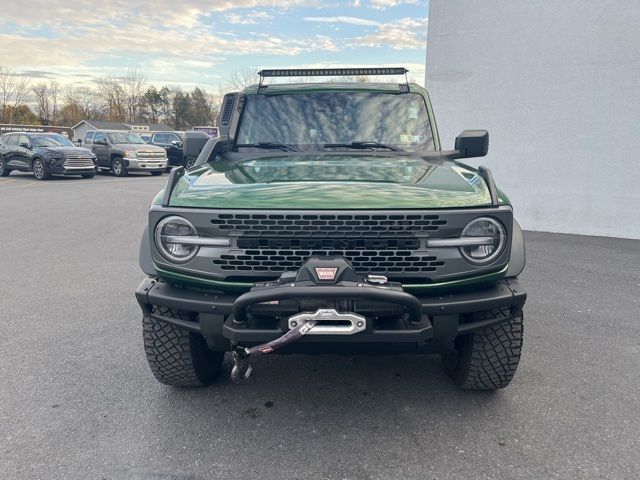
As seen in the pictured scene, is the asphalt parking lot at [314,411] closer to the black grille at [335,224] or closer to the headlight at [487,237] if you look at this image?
the headlight at [487,237]

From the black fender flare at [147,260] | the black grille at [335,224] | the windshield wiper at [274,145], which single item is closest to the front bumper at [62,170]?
the windshield wiper at [274,145]

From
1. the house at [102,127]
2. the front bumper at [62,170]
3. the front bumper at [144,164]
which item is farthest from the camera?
the house at [102,127]

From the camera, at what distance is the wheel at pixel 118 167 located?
1995 cm

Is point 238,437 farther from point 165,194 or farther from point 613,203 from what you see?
point 613,203

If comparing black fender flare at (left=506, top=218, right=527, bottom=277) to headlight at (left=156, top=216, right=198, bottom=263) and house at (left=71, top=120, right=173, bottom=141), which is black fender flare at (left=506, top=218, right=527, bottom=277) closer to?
headlight at (left=156, top=216, right=198, bottom=263)

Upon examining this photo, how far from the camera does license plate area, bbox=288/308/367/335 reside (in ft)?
7.34

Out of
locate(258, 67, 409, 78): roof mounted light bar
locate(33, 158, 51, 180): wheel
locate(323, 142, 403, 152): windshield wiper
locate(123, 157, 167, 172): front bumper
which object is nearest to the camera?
locate(323, 142, 403, 152): windshield wiper

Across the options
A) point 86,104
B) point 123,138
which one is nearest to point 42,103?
point 86,104

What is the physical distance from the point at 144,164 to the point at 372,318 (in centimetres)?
1945

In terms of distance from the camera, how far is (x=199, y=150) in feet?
12.8

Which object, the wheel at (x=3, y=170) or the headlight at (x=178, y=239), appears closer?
the headlight at (x=178, y=239)

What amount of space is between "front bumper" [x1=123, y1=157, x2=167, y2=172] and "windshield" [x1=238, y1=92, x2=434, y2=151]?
1722 cm

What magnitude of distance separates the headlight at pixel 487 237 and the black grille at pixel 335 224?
0.19m

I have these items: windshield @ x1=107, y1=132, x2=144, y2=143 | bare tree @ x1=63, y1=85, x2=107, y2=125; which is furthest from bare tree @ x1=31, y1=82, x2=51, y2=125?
windshield @ x1=107, y1=132, x2=144, y2=143
